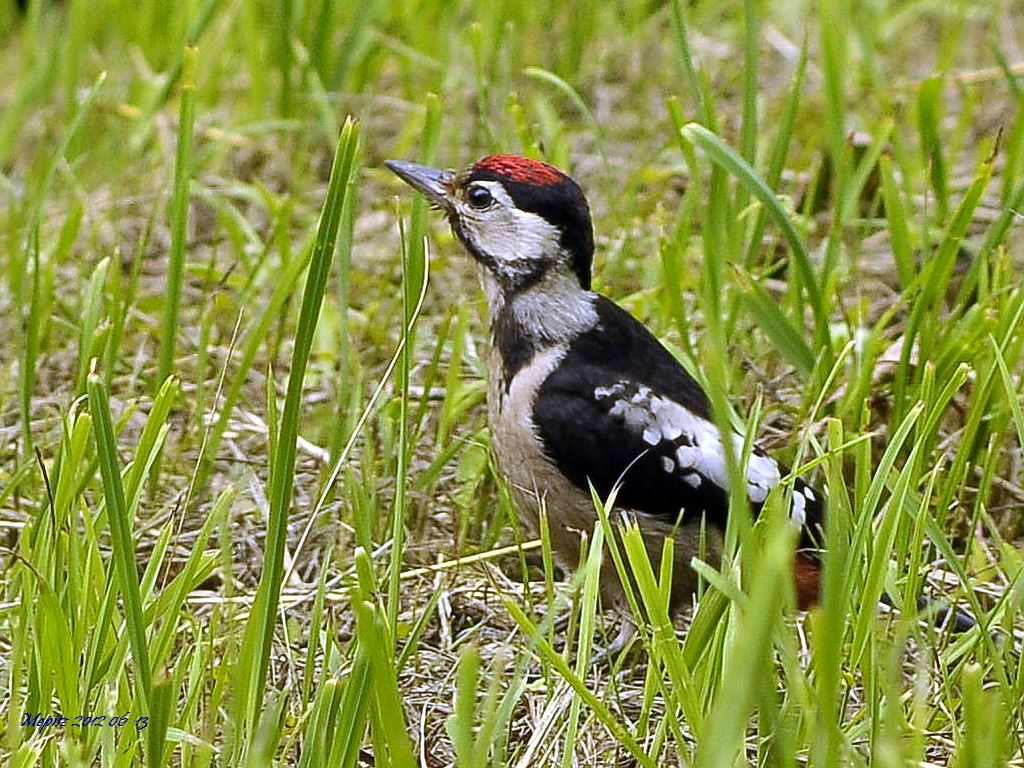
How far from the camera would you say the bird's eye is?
3.04m

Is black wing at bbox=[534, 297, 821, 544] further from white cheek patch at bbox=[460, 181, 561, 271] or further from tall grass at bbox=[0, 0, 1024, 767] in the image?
white cheek patch at bbox=[460, 181, 561, 271]

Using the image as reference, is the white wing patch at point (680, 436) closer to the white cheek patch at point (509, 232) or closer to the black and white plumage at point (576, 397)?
the black and white plumage at point (576, 397)

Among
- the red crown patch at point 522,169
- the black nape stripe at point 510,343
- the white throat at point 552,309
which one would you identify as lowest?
the black nape stripe at point 510,343

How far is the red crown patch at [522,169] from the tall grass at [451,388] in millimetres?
198

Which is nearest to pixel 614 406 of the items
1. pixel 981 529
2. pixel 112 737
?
pixel 981 529

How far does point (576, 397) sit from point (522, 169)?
46cm

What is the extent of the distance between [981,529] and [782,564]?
1.61 meters

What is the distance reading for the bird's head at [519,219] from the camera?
296 centimetres

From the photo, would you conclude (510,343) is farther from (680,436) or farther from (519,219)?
(680,436)

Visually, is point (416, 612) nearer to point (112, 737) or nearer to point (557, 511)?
point (557, 511)

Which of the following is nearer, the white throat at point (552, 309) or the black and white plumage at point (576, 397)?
the black and white plumage at point (576, 397)

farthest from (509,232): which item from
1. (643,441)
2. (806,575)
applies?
(806,575)

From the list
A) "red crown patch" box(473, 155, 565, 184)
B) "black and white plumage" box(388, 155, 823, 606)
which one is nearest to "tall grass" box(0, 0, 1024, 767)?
"black and white plumage" box(388, 155, 823, 606)

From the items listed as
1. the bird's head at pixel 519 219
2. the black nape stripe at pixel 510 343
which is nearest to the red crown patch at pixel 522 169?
the bird's head at pixel 519 219
